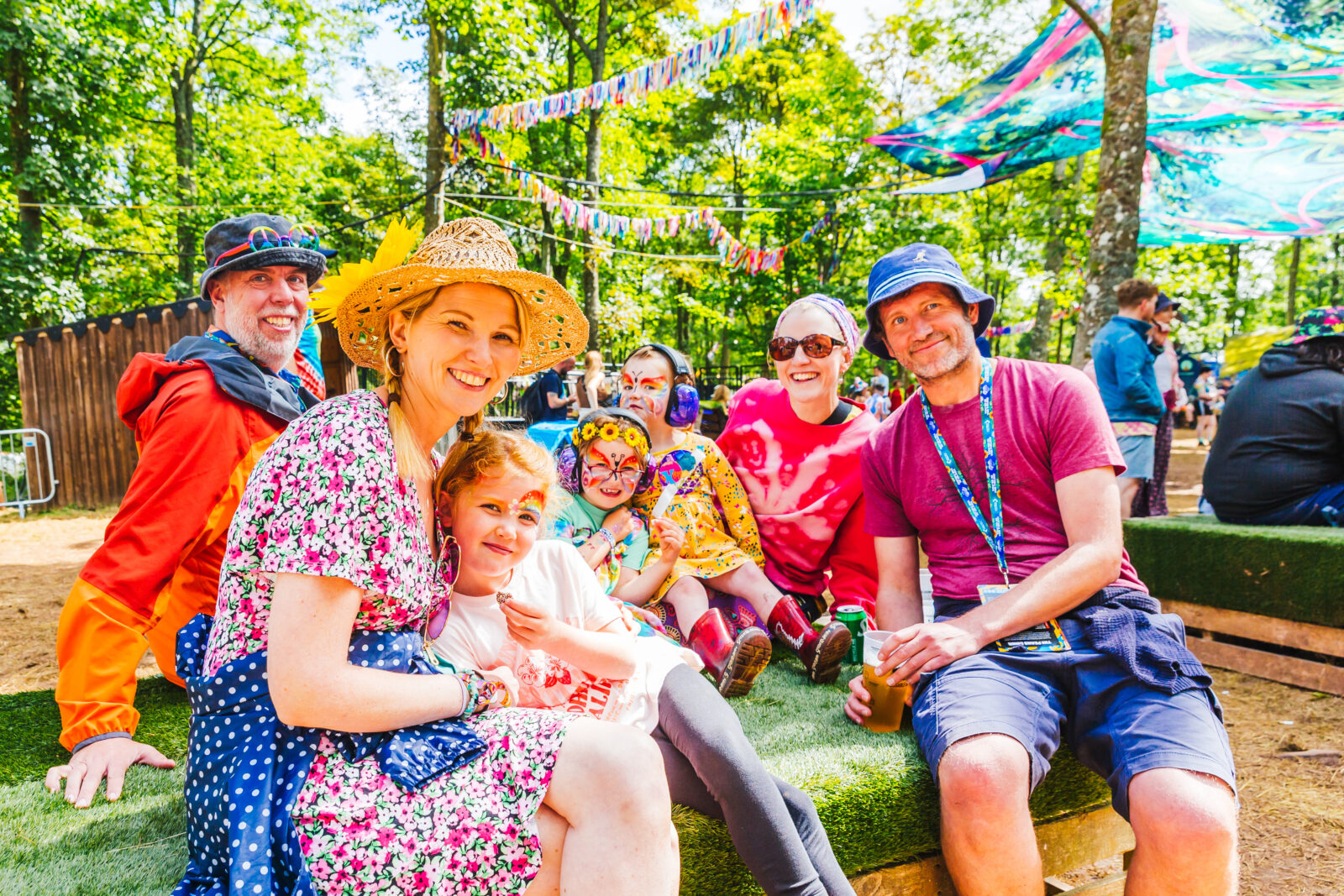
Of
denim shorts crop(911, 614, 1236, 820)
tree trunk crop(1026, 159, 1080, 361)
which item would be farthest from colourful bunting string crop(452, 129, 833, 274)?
denim shorts crop(911, 614, 1236, 820)

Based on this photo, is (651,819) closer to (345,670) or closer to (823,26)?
(345,670)

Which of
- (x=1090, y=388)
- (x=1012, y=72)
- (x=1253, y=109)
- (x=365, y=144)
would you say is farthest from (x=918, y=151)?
(x=365, y=144)

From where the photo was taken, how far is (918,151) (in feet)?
31.4

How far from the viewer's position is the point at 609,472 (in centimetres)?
306

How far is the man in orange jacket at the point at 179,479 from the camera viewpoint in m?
2.03

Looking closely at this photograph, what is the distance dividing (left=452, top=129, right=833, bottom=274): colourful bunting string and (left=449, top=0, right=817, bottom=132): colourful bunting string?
2.23 feet

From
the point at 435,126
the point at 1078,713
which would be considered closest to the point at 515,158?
the point at 435,126

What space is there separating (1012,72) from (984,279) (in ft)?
28.1

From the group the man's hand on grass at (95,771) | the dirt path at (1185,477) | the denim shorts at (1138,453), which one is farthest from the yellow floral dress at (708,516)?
the dirt path at (1185,477)

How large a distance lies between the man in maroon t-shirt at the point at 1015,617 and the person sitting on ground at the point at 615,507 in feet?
2.97

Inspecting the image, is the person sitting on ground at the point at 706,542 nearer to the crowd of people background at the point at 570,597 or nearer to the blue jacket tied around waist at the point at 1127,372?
the crowd of people background at the point at 570,597

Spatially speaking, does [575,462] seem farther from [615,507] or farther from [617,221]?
[617,221]

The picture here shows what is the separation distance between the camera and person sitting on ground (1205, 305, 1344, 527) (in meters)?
4.00

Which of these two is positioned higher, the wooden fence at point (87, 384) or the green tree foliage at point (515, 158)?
the green tree foliage at point (515, 158)
